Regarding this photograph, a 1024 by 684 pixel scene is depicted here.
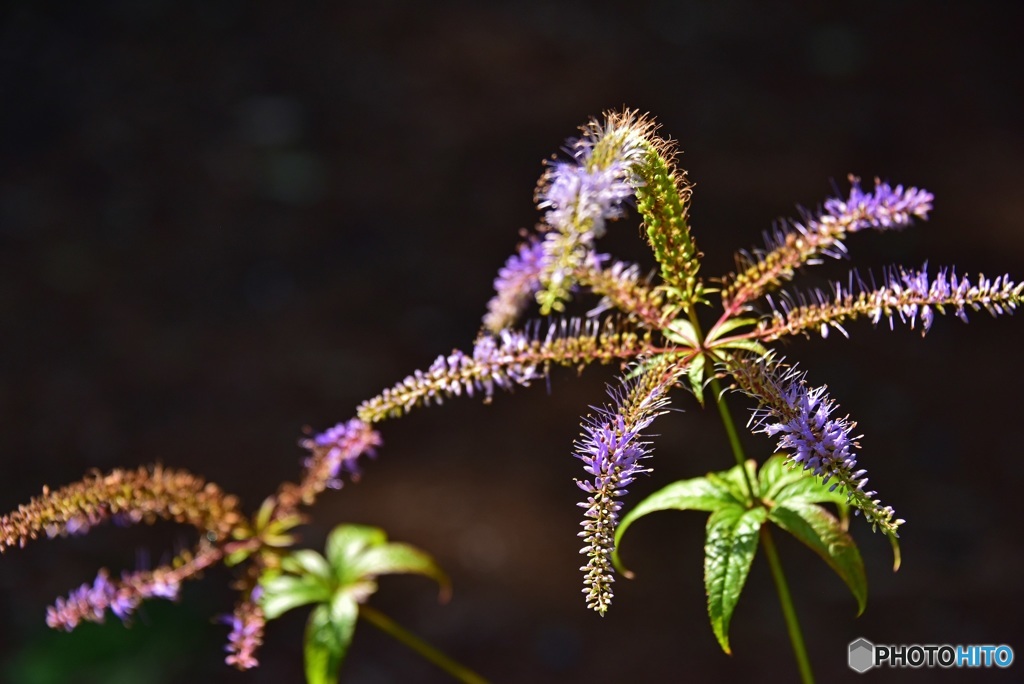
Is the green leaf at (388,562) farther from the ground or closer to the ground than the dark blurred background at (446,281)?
closer to the ground

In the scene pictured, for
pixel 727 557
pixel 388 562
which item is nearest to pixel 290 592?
pixel 388 562

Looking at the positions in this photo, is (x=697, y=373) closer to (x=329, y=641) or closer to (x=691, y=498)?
(x=691, y=498)

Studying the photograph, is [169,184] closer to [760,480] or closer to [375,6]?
[375,6]

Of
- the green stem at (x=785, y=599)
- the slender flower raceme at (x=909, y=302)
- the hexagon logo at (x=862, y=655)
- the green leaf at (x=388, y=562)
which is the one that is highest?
the hexagon logo at (x=862, y=655)

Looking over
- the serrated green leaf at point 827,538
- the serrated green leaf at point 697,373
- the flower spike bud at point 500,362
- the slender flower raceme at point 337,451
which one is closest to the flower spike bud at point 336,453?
the slender flower raceme at point 337,451

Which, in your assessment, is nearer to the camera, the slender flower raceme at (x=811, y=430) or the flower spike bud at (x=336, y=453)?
the slender flower raceme at (x=811, y=430)

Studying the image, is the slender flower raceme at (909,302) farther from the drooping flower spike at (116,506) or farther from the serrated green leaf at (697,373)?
the drooping flower spike at (116,506)
